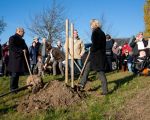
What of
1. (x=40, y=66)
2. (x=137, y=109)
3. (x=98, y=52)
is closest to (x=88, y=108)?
(x=137, y=109)

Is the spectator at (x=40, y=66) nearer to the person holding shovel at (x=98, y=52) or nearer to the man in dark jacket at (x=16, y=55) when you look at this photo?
the man in dark jacket at (x=16, y=55)

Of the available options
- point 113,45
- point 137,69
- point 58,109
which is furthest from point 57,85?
point 113,45

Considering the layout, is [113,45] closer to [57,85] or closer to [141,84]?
[141,84]

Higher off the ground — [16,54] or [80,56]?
[80,56]

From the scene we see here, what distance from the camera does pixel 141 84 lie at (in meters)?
11.9

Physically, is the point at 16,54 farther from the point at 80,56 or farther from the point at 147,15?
the point at 147,15

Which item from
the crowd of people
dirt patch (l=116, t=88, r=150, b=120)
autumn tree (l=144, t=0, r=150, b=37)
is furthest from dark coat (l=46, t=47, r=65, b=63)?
autumn tree (l=144, t=0, r=150, b=37)

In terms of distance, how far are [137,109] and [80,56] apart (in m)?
6.45

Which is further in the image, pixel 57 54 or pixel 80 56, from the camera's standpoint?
pixel 57 54

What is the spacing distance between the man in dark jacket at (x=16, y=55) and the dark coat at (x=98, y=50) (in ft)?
8.40

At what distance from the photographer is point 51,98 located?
9789mm

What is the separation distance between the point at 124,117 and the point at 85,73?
13.2 ft

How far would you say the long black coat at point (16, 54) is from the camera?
1201 cm

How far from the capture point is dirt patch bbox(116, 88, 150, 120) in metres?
7.76
